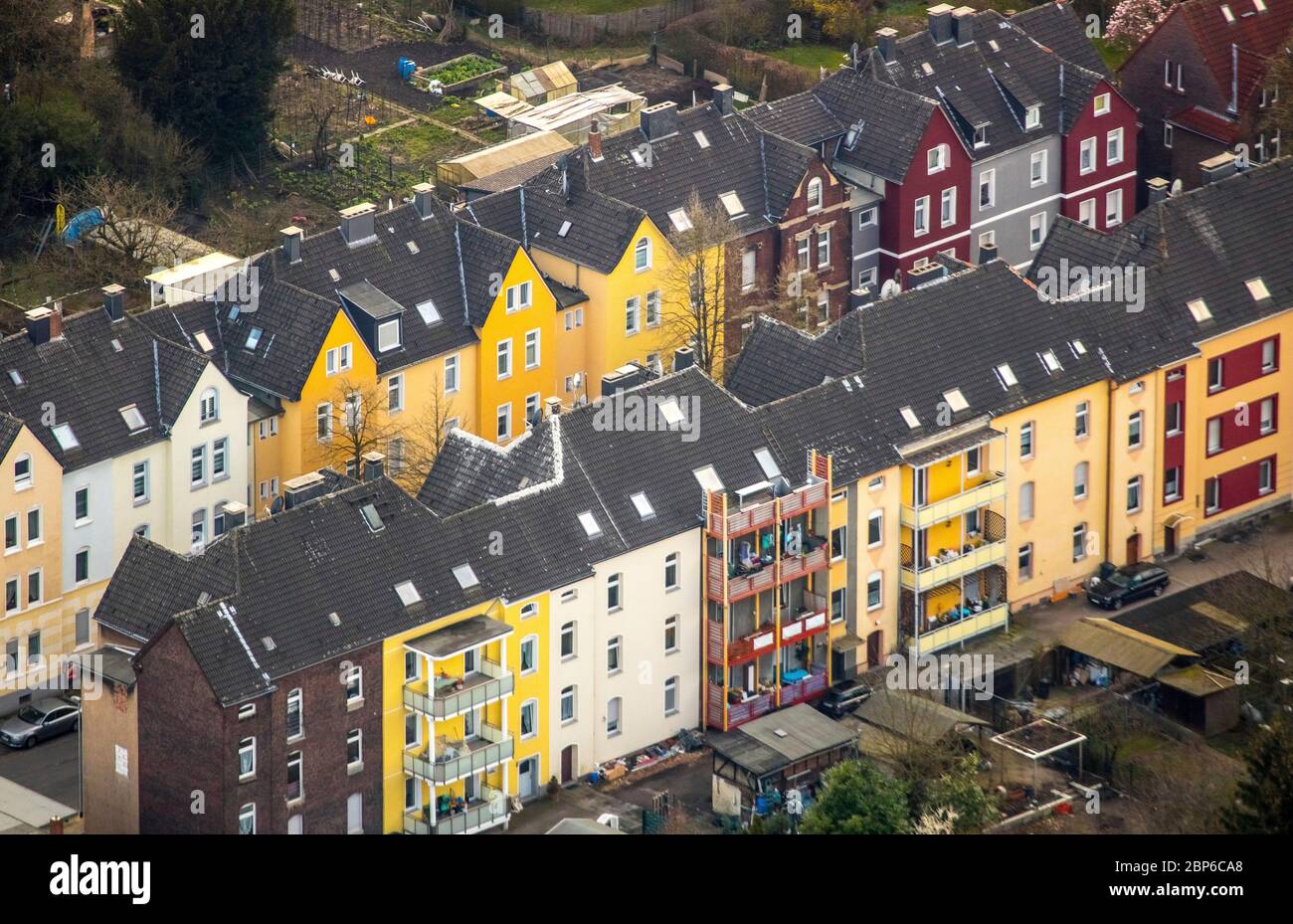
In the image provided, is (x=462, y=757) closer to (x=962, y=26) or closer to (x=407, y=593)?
(x=407, y=593)

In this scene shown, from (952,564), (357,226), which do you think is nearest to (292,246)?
(357,226)

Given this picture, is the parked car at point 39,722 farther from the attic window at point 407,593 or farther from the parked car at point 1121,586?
the parked car at point 1121,586

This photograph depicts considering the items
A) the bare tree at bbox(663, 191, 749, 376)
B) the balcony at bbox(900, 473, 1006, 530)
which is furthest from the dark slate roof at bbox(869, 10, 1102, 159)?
the balcony at bbox(900, 473, 1006, 530)

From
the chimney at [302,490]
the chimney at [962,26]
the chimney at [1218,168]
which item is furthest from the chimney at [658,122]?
the chimney at [302,490]

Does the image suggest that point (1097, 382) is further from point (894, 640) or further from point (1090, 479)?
point (894, 640)

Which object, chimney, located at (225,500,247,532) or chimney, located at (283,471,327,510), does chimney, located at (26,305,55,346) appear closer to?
chimney, located at (283,471,327,510)
